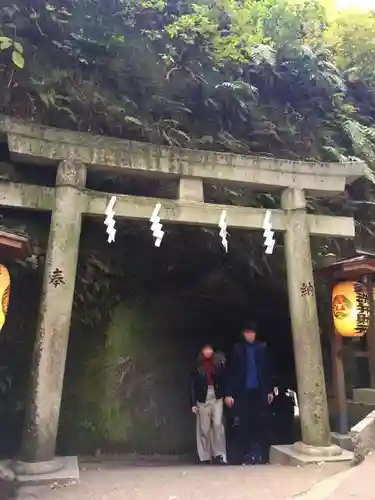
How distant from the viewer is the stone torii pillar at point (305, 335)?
6141mm

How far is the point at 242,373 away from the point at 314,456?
151 cm

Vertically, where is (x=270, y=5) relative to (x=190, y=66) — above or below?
above

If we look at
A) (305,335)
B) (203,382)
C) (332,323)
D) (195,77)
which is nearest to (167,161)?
(195,77)

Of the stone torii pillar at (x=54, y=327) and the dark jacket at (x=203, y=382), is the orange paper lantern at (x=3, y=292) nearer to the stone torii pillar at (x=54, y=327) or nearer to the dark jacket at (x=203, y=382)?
the stone torii pillar at (x=54, y=327)

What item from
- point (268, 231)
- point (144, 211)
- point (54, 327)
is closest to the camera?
point (54, 327)

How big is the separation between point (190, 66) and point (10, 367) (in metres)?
5.85


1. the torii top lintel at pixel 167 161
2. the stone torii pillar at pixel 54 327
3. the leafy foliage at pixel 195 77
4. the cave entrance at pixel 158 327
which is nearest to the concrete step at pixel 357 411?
the cave entrance at pixel 158 327

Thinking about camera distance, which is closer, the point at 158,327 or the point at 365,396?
the point at 365,396

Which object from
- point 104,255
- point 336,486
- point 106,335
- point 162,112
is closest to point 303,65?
point 162,112

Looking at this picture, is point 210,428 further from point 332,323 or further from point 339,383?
point 332,323

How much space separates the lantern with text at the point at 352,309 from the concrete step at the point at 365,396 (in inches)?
38.9

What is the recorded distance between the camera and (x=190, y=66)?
26.9 feet

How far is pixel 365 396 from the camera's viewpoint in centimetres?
730

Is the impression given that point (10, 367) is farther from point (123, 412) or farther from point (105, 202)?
point (105, 202)
